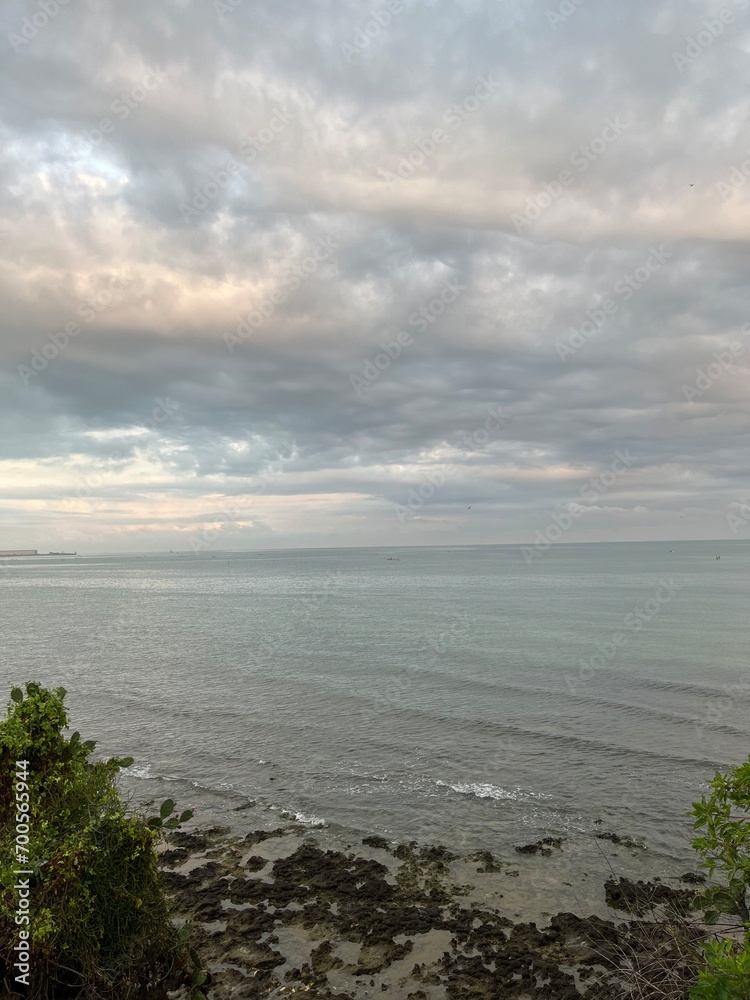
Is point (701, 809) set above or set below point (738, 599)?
above

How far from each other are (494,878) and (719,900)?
9527mm

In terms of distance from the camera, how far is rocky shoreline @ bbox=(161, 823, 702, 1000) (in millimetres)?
10523

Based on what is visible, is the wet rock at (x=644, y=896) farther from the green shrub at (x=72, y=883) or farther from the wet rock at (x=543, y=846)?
the green shrub at (x=72, y=883)

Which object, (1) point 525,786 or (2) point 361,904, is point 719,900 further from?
(1) point 525,786

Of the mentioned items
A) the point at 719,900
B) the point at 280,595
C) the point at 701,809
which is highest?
the point at 701,809

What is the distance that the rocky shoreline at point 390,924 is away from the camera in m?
10.5

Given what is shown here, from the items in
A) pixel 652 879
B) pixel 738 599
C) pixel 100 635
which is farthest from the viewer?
pixel 738 599

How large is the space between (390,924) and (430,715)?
53.7 ft

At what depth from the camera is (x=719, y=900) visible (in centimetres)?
575

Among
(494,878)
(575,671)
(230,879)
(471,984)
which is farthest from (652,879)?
(575,671)

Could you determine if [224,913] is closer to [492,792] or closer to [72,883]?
[72,883]

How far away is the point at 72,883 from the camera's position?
6.45m

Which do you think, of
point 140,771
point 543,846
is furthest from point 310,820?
point 140,771

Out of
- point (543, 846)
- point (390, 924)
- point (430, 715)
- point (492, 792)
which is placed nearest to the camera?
point (390, 924)
